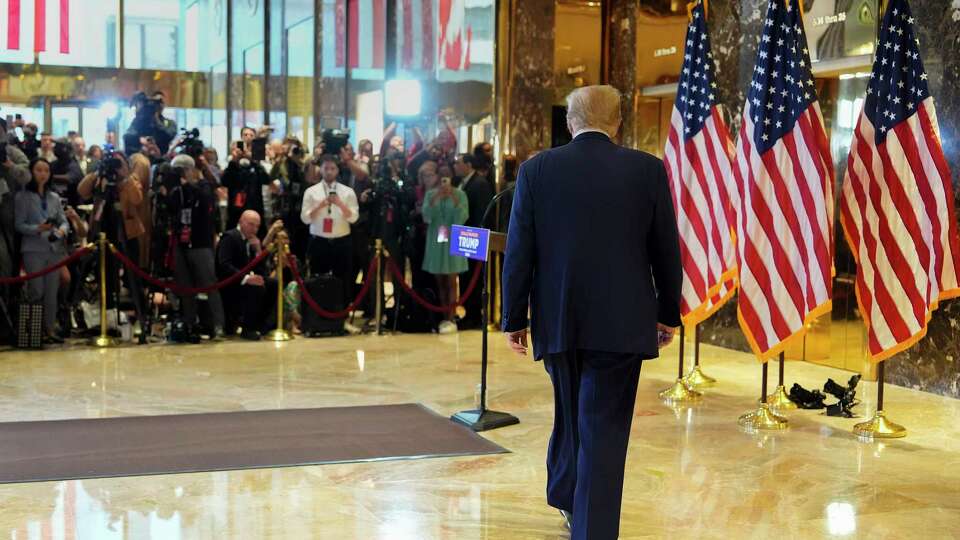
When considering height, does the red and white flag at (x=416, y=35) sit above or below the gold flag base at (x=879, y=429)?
above

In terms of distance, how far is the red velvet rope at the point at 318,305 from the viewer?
1230cm

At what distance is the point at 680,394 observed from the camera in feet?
30.3

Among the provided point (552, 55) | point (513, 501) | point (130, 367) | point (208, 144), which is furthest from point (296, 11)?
point (513, 501)

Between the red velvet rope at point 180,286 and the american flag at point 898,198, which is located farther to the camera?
the red velvet rope at point 180,286

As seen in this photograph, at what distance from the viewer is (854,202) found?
819 cm

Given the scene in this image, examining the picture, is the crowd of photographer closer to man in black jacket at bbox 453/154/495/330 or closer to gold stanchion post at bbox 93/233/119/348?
man in black jacket at bbox 453/154/495/330

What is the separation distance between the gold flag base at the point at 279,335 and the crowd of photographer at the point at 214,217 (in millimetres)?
116

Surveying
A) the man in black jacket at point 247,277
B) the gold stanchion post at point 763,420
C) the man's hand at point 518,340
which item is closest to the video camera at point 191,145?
the man in black jacket at point 247,277

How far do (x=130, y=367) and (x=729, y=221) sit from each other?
5.23 m

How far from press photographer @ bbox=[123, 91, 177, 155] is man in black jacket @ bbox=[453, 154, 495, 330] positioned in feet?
10.9

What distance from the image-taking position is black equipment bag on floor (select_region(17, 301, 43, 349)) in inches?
450

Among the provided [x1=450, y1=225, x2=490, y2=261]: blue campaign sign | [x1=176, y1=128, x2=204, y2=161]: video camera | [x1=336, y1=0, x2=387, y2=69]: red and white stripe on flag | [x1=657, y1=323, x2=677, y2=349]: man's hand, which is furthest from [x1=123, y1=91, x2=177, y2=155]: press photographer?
[x1=657, y1=323, x2=677, y2=349]: man's hand

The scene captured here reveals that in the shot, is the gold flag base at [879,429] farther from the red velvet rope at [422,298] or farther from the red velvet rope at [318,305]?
the red velvet rope at [318,305]

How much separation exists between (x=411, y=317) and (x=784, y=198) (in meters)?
5.79
